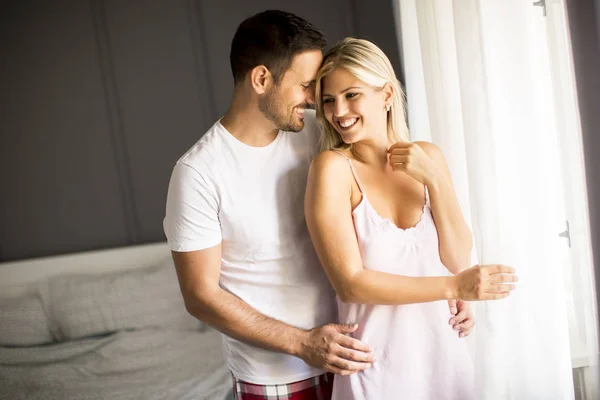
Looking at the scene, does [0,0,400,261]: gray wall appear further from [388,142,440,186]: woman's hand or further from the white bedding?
[388,142,440,186]: woman's hand

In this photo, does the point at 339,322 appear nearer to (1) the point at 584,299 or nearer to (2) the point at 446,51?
(1) the point at 584,299

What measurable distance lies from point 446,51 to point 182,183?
0.64m

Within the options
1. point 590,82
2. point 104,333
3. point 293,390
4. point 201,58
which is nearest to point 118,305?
point 104,333

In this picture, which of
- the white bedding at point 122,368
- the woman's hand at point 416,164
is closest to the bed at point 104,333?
the white bedding at point 122,368

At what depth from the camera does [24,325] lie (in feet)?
9.92

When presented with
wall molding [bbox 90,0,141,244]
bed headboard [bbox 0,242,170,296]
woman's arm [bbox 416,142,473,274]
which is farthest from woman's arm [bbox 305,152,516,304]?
wall molding [bbox 90,0,141,244]

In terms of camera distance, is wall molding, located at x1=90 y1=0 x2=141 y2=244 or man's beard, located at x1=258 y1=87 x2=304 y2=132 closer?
man's beard, located at x1=258 y1=87 x2=304 y2=132

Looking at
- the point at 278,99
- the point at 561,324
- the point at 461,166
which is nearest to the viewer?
the point at 561,324

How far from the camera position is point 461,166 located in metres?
1.42

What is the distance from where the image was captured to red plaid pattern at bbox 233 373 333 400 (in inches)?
51.8

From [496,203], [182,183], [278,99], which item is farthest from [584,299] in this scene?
[182,183]

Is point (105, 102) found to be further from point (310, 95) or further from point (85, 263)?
point (310, 95)

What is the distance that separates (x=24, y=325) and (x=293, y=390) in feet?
7.21

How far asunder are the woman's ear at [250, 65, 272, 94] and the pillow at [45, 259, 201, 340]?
1.92 meters
